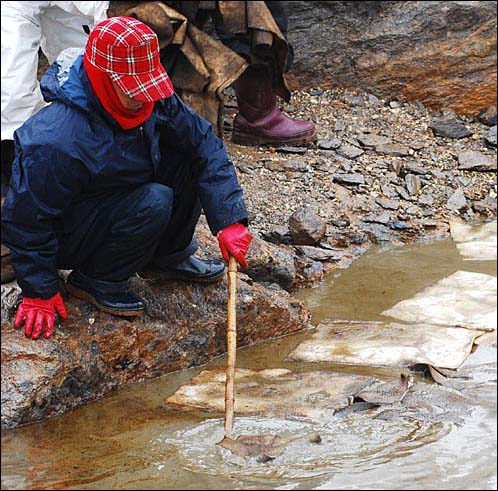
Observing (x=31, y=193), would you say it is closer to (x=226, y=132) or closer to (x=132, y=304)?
(x=132, y=304)

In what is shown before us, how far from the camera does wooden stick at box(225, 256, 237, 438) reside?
3402 mm

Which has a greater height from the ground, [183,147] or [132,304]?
[183,147]

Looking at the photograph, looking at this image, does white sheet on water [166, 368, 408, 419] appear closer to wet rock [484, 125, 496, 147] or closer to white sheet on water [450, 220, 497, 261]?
white sheet on water [450, 220, 497, 261]

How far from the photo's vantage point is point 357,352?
4184mm

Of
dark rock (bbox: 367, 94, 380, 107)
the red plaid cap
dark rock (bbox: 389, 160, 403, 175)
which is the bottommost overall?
A: dark rock (bbox: 389, 160, 403, 175)

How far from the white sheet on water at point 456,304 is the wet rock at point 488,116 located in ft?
9.68

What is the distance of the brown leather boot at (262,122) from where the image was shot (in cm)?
689

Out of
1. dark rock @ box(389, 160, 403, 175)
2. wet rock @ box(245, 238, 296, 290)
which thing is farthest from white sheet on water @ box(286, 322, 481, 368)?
dark rock @ box(389, 160, 403, 175)

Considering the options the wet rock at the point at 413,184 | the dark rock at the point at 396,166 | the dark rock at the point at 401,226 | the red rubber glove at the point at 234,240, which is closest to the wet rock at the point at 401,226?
the dark rock at the point at 401,226

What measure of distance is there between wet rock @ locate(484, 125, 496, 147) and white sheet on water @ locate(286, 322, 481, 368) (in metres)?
3.35

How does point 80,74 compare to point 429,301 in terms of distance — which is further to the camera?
point 429,301

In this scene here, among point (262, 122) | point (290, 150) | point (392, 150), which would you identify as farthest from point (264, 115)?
point (392, 150)

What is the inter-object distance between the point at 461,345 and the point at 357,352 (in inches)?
18.6

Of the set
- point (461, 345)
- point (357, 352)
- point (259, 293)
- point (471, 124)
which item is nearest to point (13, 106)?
point (259, 293)
